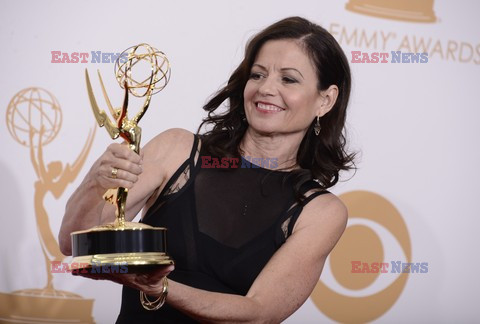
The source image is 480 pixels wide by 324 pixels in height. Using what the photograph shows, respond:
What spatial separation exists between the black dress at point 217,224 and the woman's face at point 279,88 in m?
0.15

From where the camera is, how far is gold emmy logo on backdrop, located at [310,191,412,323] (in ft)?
9.43

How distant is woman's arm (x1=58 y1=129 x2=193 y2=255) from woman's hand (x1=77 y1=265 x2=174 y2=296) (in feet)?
0.51

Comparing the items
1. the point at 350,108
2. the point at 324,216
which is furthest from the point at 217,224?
the point at 350,108

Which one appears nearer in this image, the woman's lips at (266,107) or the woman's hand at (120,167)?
the woman's hand at (120,167)

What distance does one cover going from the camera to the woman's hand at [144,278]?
4.87ft

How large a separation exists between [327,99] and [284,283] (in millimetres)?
554

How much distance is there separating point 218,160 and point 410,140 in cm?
105

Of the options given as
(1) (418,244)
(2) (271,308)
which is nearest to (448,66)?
(1) (418,244)

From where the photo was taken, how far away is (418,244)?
291 centimetres

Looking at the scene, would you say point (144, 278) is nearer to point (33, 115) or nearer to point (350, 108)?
point (33, 115)

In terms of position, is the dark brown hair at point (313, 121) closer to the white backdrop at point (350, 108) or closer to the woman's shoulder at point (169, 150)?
the woman's shoulder at point (169, 150)

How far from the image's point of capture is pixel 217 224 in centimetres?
203

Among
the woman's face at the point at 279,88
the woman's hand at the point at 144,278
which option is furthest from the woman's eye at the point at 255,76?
the woman's hand at the point at 144,278

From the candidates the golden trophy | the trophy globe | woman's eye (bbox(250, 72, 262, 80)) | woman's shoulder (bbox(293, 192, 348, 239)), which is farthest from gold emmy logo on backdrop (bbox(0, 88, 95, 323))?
the golden trophy
